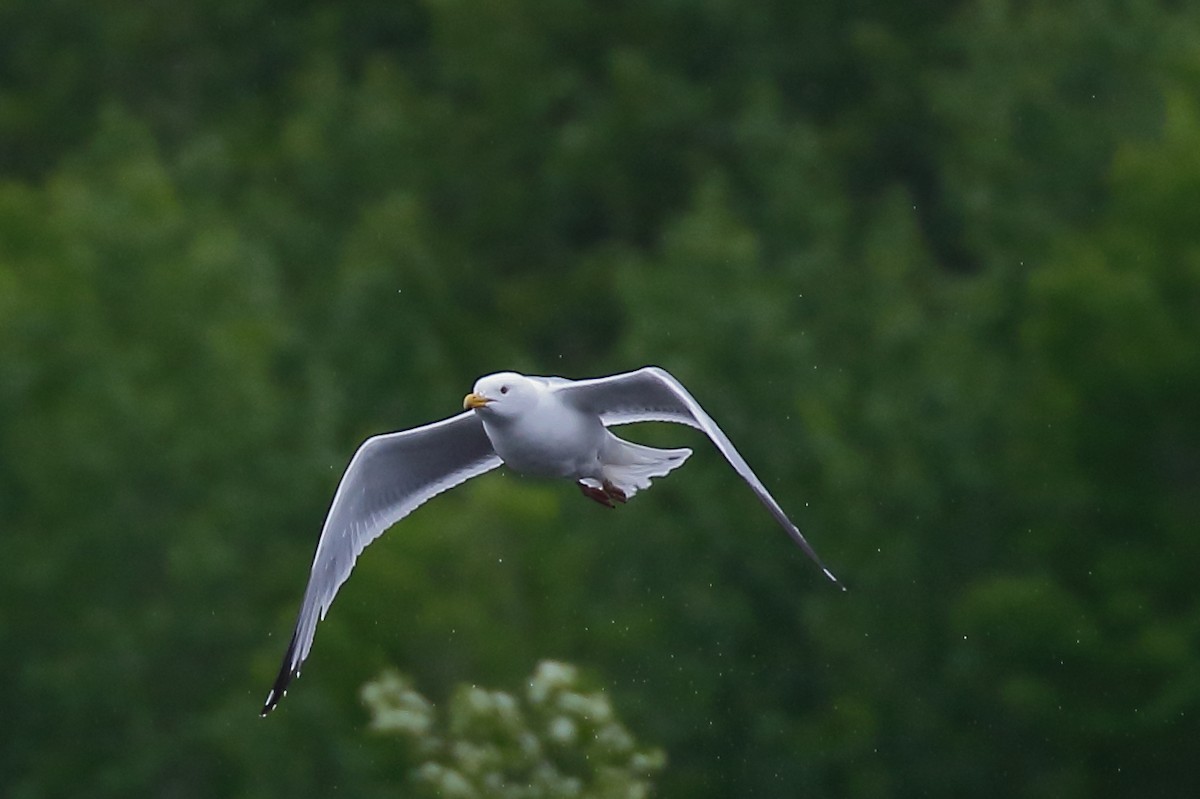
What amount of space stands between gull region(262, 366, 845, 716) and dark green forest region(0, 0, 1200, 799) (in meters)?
7.62

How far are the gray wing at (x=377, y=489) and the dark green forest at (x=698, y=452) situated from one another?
759 centimetres

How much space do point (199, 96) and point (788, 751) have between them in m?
18.0

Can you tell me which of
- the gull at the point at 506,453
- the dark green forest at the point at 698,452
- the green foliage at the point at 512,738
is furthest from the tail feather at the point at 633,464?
the dark green forest at the point at 698,452

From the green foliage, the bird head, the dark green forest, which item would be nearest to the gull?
the bird head

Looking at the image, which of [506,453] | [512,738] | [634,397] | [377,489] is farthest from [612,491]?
[512,738]

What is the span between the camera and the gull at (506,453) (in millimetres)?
8508

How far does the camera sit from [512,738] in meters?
10.0

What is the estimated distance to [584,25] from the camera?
1355 inches

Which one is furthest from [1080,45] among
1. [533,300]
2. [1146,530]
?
[1146,530]

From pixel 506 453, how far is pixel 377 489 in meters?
1.02

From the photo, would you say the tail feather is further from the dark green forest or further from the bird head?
the dark green forest

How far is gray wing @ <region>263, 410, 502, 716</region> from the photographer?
9273mm

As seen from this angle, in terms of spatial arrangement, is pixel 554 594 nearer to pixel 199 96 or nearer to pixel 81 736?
pixel 81 736

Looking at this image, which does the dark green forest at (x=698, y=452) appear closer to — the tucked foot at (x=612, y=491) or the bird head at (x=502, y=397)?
the tucked foot at (x=612, y=491)
